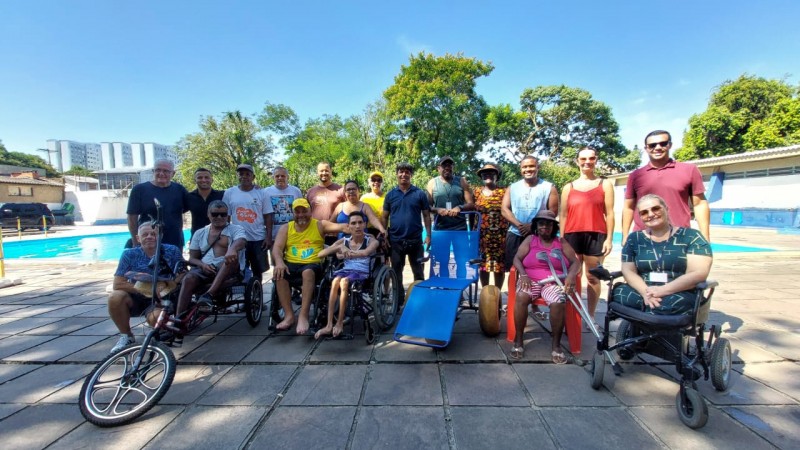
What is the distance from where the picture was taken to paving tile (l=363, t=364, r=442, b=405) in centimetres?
218

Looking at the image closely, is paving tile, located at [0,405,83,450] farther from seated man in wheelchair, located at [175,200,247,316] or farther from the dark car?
the dark car

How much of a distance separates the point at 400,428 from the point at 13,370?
3052 mm

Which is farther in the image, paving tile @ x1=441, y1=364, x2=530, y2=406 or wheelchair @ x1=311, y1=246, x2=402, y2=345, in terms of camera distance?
wheelchair @ x1=311, y1=246, x2=402, y2=345

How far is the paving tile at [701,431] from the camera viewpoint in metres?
1.72

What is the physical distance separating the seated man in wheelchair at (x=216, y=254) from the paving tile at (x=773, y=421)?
3.69m

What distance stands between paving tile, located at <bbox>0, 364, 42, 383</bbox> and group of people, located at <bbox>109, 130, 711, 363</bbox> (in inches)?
22.2

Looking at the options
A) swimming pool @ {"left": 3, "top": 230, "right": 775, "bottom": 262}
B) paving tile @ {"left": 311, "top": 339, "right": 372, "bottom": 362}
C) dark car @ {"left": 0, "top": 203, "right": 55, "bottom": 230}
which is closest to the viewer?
paving tile @ {"left": 311, "top": 339, "right": 372, "bottom": 362}

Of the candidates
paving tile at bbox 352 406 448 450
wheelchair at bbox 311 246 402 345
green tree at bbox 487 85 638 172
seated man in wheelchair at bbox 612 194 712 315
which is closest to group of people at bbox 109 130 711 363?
seated man in wheelchair at bbox 612 194 712 315

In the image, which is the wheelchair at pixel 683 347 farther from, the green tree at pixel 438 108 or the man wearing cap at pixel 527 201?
the green tree at pixel 438 108

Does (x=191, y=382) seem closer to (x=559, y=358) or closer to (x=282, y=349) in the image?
(x=282, y=349)

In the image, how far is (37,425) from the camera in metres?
1.99

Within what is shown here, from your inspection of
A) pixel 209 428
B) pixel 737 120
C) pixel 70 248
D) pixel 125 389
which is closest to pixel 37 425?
pixel 125 389

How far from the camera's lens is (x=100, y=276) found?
6.51 metres

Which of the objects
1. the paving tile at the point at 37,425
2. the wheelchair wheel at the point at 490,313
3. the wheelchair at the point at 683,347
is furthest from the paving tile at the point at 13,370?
the wheelchair at the point at 683,347
